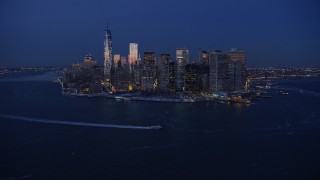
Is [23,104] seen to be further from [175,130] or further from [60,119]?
[175,130]

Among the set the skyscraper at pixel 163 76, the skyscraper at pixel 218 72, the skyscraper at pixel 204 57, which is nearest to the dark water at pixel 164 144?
the skyscraper at pixel 218 72

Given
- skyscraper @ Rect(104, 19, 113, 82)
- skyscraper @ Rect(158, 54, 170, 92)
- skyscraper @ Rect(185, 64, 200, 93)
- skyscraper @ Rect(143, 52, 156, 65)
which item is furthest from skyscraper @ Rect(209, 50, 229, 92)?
skyscraper @ Rect(104, 19, 113, 82)

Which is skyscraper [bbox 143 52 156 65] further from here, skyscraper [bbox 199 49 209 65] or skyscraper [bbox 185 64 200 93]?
skyscraper [bbox 185 64 200 93]

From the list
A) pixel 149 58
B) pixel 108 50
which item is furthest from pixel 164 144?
pixel 108 50

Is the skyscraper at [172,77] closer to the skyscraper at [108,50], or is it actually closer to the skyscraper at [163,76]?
the skyscraper at [163,76]

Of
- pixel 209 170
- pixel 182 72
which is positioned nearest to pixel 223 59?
pixel 182 72

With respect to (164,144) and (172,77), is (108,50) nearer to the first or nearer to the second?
(172,77)

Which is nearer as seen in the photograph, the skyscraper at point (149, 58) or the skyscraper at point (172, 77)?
the skyscraper at point (172, 77)

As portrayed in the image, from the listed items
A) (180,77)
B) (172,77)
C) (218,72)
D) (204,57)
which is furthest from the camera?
(204,57)
